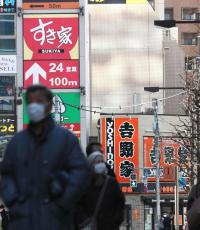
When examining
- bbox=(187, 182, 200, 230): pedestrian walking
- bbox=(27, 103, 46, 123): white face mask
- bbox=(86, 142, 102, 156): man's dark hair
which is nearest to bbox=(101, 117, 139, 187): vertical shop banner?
bbox=(187, 182, 200, 230): pedestrian walking

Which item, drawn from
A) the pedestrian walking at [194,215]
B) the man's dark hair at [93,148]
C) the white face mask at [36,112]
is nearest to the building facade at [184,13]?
the pedestrian walking at [194,215]

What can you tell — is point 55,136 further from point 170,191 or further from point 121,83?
point 121,83

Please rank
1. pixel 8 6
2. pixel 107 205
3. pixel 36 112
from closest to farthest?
pixel 36 112
pixel 107 205
pixel 8 6

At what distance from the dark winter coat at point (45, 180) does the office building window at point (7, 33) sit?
168 ft

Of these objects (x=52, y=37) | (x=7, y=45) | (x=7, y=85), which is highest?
(x=52, y=37)

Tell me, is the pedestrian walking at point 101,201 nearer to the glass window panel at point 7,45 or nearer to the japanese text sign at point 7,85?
the japanese text sign at point 7,85

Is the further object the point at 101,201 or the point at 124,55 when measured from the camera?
the point at 124,55

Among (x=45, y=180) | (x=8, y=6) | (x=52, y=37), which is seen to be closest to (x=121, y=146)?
(x=52, y=37)

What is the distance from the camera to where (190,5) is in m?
81.4

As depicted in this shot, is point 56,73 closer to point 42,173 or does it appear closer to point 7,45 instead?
point 7,45

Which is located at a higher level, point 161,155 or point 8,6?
point 8,6

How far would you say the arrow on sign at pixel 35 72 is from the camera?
5462 cm

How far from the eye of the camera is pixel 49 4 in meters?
55.7

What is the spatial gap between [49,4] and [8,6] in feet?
9.42
